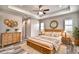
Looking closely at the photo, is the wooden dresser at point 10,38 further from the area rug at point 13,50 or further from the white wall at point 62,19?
the white wall at point 62,19

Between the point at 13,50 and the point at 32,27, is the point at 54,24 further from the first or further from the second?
the point at 13,50

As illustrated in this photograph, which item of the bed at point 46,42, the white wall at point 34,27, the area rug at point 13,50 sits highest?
the white wall at point 34,27

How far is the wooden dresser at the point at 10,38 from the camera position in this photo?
2150mm

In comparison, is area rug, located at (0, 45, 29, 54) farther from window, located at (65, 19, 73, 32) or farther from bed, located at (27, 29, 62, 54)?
window, located at (65, 19, 73, 32)

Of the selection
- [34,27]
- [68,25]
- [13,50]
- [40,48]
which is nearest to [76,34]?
[68,25]

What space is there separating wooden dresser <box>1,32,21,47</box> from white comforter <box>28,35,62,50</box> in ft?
1.36

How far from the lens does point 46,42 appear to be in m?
2.14

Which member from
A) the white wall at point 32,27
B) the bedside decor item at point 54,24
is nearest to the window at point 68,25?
the bedside decor item at point 54,24

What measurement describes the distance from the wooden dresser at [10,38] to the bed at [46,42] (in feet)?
0.88
